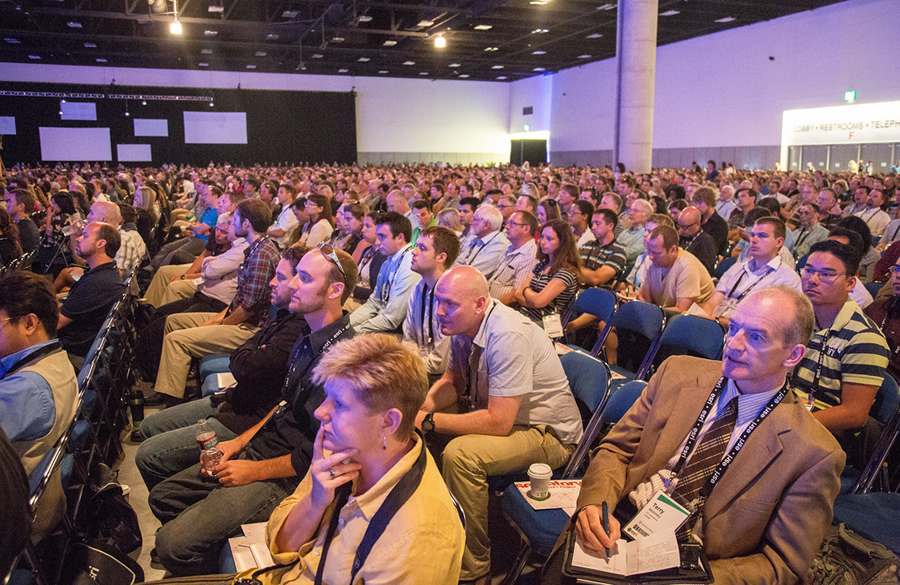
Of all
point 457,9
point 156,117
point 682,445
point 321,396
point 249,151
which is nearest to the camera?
point 682,445

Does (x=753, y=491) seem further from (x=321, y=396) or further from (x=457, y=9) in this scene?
(x=457, y=9)

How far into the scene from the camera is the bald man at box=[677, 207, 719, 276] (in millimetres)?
6340

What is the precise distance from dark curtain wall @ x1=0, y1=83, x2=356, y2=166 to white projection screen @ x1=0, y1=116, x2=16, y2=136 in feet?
0.64

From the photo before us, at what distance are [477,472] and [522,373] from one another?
437 mm

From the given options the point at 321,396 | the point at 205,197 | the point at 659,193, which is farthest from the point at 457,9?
the point at 321,396

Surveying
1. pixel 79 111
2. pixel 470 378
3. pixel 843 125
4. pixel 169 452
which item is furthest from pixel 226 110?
pixel 470 378

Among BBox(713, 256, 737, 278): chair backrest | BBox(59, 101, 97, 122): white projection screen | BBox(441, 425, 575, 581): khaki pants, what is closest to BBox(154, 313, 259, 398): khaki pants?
BBox(441, 425, 575, 581): khaki pants

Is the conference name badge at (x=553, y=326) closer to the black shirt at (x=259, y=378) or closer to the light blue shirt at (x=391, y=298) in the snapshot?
the light blue shirt at (x=391, y=298)

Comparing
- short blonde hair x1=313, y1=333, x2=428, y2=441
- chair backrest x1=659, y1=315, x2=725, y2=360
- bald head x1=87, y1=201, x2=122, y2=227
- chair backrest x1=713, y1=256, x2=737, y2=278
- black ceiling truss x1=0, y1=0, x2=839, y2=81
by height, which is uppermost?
black ceiling truss x1=0, y1=0, x2=839, y2=81

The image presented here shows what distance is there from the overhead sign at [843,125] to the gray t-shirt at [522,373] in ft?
67.1

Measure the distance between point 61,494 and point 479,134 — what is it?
126 feet

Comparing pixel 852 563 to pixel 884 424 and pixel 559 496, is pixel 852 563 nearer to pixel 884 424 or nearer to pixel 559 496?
pixel 884 424

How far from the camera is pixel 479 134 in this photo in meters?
38.9

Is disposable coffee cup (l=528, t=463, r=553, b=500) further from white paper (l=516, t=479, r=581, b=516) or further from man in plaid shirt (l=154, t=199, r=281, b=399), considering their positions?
man in plaid shirt (l=154, t=199, r=281, b=399)
